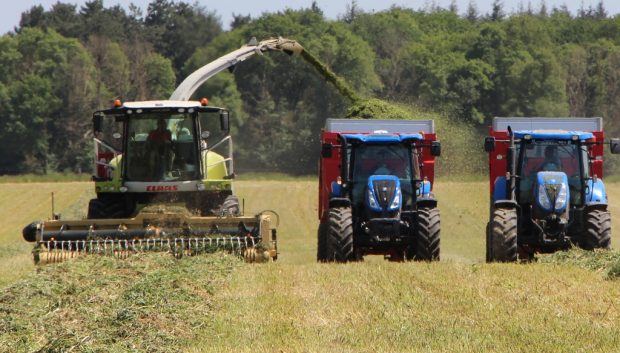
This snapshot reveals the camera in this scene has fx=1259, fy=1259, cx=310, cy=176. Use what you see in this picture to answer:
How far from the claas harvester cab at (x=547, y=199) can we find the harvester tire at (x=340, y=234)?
1.82 meters

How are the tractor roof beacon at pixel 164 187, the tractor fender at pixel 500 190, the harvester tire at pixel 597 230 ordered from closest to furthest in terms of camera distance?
the tractor roof beacon at pixel 164 187
the harvester tire at pixel 597 230
the tractor fender at pixel 500 190

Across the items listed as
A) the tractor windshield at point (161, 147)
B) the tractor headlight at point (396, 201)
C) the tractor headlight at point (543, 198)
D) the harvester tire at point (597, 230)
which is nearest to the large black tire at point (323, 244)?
the tractor headlight at point (396, 201)

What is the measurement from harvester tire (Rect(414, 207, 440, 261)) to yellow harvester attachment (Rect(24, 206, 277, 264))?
73.4 inches

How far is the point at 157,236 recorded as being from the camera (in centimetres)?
1552

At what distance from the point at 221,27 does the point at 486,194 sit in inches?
1907

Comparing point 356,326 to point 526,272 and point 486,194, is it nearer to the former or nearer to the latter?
point 526,272

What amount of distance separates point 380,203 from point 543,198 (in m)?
2.06

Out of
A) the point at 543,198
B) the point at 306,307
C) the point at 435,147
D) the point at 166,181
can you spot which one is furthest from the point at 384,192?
the point at 306,307

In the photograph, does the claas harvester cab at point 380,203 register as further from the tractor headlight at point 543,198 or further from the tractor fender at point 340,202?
the tractor headlight at point 543,198

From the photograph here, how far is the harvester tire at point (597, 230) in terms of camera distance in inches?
623

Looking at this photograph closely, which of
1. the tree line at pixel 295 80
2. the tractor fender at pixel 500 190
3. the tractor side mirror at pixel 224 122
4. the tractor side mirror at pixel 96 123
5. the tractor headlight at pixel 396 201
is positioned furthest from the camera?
the tree line at pixel 295 80

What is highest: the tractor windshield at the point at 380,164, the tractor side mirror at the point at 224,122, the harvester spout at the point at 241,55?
the harvester spout at the point at 241,55

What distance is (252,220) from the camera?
15.8 meters

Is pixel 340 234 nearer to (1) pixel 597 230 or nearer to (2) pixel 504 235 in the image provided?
(2) pixel 504 235
